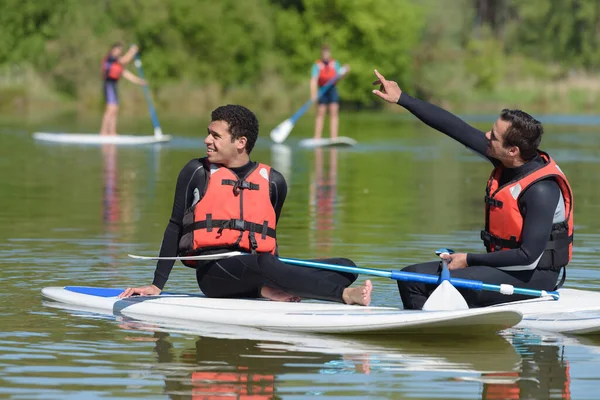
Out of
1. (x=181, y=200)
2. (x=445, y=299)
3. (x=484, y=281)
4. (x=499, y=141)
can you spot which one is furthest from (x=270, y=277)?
(x=499, y=141)

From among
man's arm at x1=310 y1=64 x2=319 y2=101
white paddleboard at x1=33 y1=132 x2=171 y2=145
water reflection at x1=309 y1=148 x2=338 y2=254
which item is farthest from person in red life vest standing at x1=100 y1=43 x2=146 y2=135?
water reflection at x1=309 y1=148 x2=338 y2=254

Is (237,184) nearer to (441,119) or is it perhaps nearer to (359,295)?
(359,295)

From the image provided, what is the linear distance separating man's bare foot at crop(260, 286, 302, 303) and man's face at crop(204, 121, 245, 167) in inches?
27.7

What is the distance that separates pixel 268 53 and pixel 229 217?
45083 millimetres

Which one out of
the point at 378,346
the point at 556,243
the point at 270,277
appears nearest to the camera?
the point at 378,346

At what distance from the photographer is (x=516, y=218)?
7016 millimetres

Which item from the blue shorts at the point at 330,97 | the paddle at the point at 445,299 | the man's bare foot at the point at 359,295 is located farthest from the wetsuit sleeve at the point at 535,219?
the blue shorts at the point at 330,97

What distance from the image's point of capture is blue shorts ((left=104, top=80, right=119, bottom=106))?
2464 cm

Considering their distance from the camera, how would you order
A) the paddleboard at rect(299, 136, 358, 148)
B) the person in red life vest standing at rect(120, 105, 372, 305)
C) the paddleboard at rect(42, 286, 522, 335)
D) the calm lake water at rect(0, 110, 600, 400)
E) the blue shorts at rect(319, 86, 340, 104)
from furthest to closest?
the blue shorts at rect(319, 86, 340, 104) < the paddleboard at rect(299, 136, 358, 148) < the person in red life vest standing at rect(120, 105, 372, 305) < the paddleboard at rect(42, 286, 522, 335) < the calm lake water at rect(0, 110, 600, 400)

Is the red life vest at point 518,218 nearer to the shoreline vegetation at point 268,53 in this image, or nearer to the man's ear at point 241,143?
the man's ear at point 241,143

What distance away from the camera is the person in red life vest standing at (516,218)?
22.7ft

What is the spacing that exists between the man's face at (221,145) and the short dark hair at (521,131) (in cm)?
136

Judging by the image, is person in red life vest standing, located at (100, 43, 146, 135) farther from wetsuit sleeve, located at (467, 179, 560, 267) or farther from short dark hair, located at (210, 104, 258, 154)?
wetsuit sleeve, located at (467, 179, 560, 267)

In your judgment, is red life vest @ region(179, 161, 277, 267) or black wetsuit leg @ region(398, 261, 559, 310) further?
red life vest @ region(179, 161, 277, 267)
